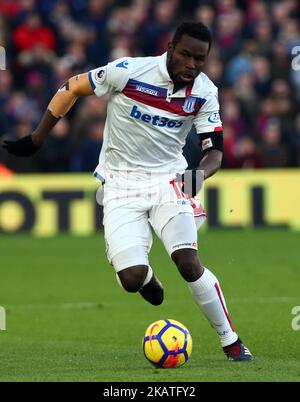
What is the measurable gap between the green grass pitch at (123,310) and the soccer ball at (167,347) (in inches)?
4.3

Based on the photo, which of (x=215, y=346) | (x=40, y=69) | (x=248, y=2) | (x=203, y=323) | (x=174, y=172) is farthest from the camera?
(x=248, y=2)

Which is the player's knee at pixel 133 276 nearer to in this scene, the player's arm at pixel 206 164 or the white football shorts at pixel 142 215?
the white football shorts at pixel 142 215

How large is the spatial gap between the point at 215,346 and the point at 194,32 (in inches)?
99.9

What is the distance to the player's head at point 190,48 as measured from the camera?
8039 mm

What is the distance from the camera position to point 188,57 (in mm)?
8086

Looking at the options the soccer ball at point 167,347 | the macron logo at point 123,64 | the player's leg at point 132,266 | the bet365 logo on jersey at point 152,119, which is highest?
the macron logo at point 123,64

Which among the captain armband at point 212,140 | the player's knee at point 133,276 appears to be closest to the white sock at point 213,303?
the player's knee at point 133,276

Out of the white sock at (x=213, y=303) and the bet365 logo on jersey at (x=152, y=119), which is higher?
the bet365 logo on jersey at (x=152, y=119)

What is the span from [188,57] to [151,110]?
0.54 m

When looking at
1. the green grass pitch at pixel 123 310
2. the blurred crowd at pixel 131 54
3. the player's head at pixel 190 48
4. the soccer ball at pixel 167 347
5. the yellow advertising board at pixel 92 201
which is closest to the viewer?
the green grass pitch at pixel 123 310

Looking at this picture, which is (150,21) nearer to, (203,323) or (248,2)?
(248,2)

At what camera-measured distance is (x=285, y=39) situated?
20.6 metres
